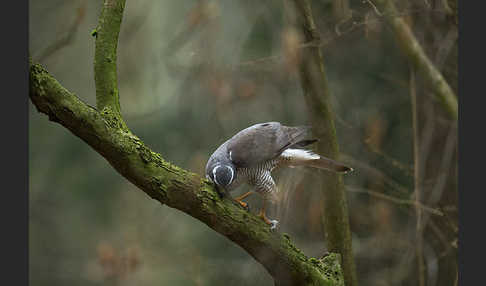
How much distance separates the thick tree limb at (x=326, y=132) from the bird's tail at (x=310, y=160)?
0.33 ft

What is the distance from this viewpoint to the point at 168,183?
79.6 inches

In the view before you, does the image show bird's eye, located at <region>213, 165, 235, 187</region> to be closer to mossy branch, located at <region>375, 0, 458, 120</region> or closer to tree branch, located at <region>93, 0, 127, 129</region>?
tree branch, located at <region>93, 0, 127, 129</region>

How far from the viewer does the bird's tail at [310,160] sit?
2.78 m

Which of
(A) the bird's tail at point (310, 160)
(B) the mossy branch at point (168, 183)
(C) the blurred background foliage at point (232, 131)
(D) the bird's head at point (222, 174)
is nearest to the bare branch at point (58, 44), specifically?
(B) the mossy branch at point (168, 183)

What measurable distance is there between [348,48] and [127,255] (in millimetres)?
2414

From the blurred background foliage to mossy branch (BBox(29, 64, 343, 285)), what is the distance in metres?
0.67

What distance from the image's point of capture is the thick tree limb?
2812mm

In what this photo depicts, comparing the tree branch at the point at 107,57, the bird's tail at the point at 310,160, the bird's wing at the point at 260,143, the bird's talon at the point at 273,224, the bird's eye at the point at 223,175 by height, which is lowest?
the bird's talon at the point at 273,224

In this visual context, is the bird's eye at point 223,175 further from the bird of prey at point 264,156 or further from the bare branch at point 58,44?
the bare branch at point 58,44

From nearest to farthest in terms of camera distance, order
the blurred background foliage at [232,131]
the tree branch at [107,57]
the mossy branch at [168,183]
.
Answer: the mossy branch at [168,183], the tree branch at [107,57], the blurred background foliage at [232,131]

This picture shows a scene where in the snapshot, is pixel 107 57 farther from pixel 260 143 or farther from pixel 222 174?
pixel 260 143

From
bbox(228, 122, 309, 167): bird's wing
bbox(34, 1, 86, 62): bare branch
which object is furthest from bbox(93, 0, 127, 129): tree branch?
bbox(228, 122, 309, 167): bird's wing

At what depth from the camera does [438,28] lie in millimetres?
4051


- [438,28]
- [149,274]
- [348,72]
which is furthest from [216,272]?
[438,28]
